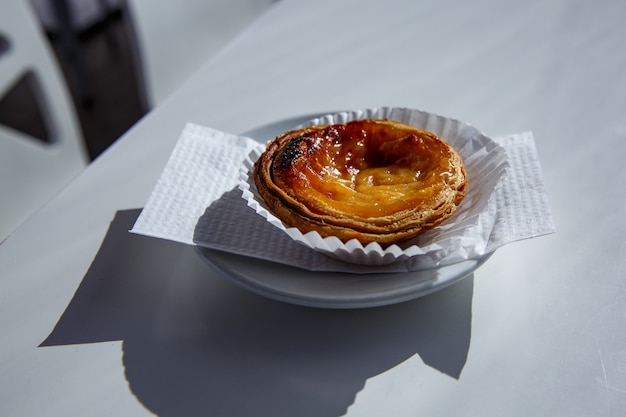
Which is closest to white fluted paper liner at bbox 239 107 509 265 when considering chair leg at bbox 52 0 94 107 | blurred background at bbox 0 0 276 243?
blurred background at bbox 0 0 276 243

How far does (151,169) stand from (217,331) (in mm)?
394

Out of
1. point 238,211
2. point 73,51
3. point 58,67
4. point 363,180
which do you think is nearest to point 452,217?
point 363,180

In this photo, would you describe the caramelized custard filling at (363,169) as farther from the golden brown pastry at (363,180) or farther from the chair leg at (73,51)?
the chair leg at (73,51)

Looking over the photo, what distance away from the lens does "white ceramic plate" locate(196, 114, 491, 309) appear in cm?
65

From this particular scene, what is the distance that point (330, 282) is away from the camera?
69 cm

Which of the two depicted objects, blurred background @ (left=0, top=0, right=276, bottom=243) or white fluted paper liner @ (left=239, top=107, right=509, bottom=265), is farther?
blurred background @ (left=0, top=0, right=276, bottom=243)

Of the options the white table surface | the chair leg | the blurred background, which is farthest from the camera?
the chair leg

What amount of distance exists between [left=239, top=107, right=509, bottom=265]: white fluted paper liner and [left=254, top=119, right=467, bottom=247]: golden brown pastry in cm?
2

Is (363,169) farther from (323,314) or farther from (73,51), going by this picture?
(73,51)

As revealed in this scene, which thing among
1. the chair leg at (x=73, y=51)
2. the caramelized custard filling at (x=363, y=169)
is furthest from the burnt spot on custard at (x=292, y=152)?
the chair leg at (x=73, y=51)

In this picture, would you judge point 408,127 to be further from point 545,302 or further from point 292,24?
point 292,24

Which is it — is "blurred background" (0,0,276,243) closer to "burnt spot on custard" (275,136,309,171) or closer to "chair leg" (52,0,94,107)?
"chair leg" (52,0,94,107)

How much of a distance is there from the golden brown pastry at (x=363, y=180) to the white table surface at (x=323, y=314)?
0.10m

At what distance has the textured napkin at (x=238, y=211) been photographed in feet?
2.35
